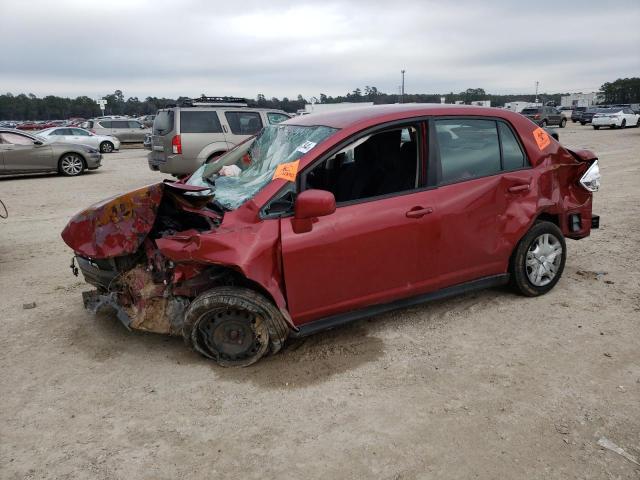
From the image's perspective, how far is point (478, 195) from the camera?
156 inches

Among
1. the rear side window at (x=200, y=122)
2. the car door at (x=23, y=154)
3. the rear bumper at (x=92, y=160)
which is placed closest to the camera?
the rear side window at (x=200, y=122)

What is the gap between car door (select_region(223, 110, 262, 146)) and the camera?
11.2 metres

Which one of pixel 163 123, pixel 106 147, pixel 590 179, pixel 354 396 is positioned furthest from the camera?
pixel 106 147

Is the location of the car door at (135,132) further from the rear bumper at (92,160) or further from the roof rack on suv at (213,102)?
the roof rack on suv at (213,102)

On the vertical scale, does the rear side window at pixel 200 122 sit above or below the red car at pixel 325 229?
above

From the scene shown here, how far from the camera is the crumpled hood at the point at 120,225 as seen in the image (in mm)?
3561

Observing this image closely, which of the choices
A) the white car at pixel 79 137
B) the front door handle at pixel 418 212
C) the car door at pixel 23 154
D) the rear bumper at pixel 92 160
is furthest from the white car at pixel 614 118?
the front door handle at pixel 418 212

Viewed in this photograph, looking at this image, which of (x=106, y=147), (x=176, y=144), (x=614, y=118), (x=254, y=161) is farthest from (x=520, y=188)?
(x=614, y=118)

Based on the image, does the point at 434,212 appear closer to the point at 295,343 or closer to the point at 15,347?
the point at 295,343

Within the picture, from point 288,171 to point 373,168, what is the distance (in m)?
1.01

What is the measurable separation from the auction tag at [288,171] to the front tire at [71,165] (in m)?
13.4

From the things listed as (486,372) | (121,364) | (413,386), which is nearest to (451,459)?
(413,386)

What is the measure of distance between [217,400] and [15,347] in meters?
1.89

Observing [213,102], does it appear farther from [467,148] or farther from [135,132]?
[135,132]
